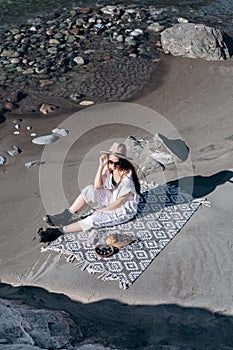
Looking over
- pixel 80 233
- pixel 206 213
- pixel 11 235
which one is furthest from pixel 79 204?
pixel 206 213

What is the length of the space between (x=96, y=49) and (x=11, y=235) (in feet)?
23.6

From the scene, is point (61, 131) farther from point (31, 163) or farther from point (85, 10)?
point (85, 10)

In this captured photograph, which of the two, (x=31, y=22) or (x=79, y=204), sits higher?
(x=79, y=204)

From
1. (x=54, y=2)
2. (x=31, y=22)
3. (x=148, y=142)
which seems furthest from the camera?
(x=54, y=2)

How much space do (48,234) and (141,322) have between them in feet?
5.85

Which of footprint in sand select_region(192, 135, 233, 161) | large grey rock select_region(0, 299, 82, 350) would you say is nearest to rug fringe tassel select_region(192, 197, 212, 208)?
Answer: footprint in sand select_region(192, 135, 233, 161)

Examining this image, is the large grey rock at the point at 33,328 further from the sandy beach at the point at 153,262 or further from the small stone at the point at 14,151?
the small stone at the point at 14,151

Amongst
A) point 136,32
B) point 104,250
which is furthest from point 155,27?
point 104,250

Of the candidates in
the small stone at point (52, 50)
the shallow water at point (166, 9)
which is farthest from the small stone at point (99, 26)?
the shallow water at point (166, 9)

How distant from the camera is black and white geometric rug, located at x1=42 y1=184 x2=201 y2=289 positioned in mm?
7387

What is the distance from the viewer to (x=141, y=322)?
6.77 m

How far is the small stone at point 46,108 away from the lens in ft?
38.4

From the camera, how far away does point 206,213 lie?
8297 millimetres

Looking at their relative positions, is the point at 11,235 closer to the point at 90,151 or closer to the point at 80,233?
the point at 80,233
